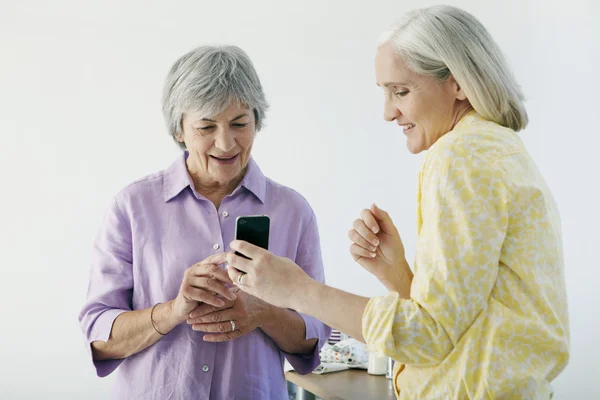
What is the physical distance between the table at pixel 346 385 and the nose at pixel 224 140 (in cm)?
118

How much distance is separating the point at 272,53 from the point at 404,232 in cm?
129

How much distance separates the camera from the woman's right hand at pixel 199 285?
64.8 inches

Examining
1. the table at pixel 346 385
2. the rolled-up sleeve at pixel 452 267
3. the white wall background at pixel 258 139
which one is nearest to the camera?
the rolled-up sleeve at pixel 452 267

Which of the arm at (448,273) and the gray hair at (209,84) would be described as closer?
the arm at (448,273)

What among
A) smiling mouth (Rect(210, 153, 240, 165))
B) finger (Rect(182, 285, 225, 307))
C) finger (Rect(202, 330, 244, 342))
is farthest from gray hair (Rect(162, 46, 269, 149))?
finger (Rect(202, 330, 244, 342))

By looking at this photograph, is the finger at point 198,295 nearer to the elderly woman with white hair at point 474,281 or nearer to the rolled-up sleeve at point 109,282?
the rolled-up sleeve at point 109,282

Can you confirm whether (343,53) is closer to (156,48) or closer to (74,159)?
(156,48)

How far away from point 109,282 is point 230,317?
0.33 meters

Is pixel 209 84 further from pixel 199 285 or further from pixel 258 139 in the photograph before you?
pixel 258 139

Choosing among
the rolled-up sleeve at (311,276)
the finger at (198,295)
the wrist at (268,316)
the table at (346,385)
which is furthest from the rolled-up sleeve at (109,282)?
the table at (346,385)

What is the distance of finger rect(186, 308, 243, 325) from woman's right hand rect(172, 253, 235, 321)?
35mm

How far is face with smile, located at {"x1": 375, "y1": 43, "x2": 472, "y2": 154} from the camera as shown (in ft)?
4.50

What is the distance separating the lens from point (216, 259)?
1.66 m

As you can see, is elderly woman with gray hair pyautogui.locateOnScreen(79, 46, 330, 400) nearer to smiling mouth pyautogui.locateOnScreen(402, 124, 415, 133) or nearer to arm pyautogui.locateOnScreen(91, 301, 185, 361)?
arm pyautogui.locateOnScreen(91, 301, 185, 361)
